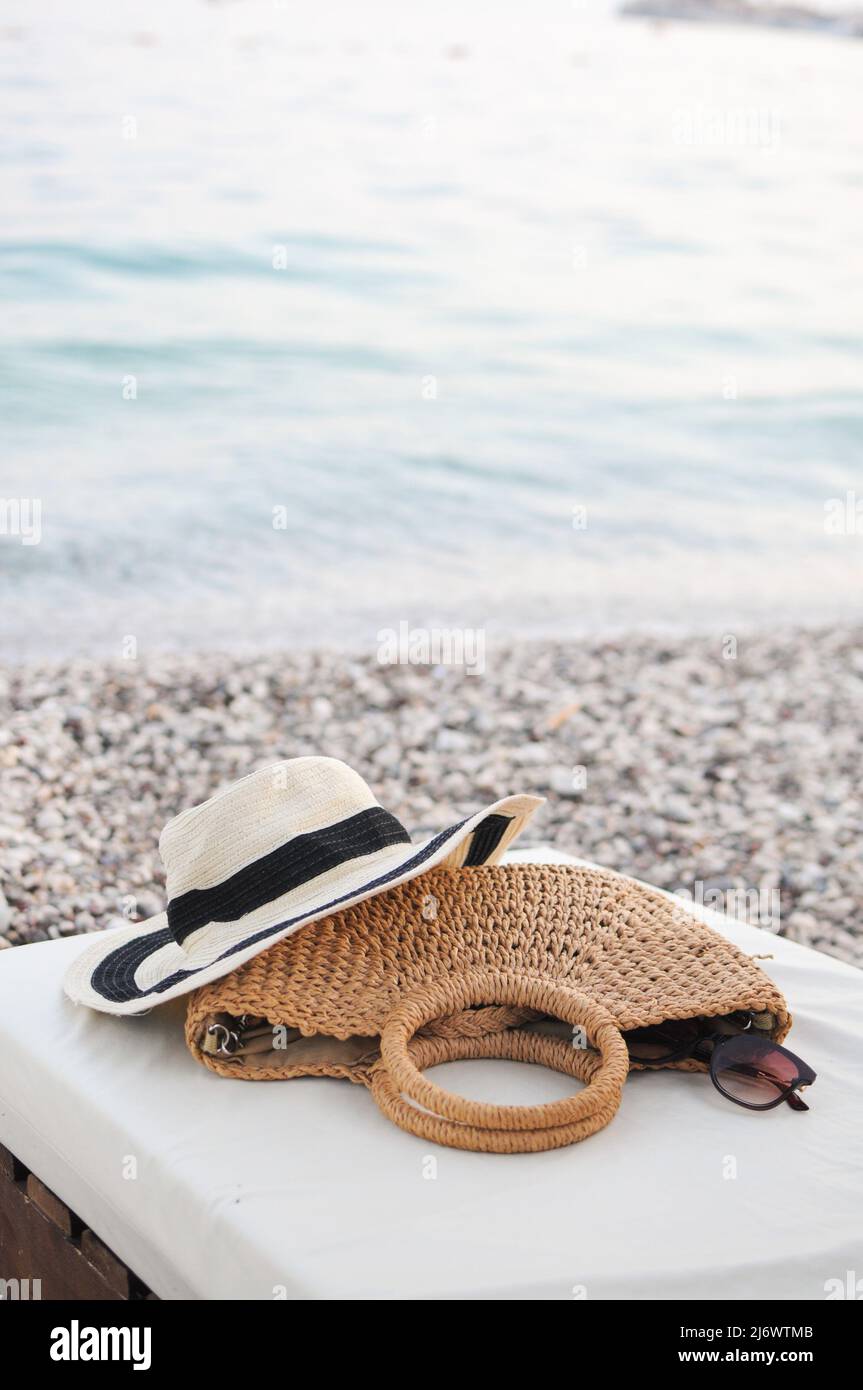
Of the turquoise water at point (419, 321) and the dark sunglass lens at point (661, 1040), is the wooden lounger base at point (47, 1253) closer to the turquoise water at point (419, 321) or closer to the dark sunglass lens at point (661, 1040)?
the dark sunglass lens at point (661, 1040)

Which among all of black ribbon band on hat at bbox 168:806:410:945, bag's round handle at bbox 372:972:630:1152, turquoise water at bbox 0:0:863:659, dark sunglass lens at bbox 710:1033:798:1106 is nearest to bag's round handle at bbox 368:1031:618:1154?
bag's round handle at bbox 372:972:630:1152

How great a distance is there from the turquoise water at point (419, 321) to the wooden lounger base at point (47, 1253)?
12.3 ft

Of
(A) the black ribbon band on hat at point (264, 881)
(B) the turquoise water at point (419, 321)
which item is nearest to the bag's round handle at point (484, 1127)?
(A) the black ribbon band on hat at point (264, 881)

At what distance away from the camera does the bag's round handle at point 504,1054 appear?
1183mm

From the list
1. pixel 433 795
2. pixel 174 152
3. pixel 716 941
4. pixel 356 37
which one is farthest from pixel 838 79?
pixel 716 941

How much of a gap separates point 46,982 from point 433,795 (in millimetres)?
1755

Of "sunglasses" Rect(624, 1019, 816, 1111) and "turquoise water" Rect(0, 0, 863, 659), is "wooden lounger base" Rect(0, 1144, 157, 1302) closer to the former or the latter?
"sunglasses" Rect(624, 1019, 816, 1111)

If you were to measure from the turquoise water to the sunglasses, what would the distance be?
13.0 ft

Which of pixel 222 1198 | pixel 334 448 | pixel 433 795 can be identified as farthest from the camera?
pixel 334 448

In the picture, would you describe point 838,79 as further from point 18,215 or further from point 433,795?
point 433,795

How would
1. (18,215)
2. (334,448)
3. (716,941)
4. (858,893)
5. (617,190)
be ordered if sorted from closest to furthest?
1. (716,941)
2. (858,893)
3. (334,448)
4. (18,215)
5. (617,190)

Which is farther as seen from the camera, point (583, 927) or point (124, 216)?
point (124, 216)

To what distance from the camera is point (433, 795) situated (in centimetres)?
322

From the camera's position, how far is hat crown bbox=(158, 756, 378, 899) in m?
1.48
